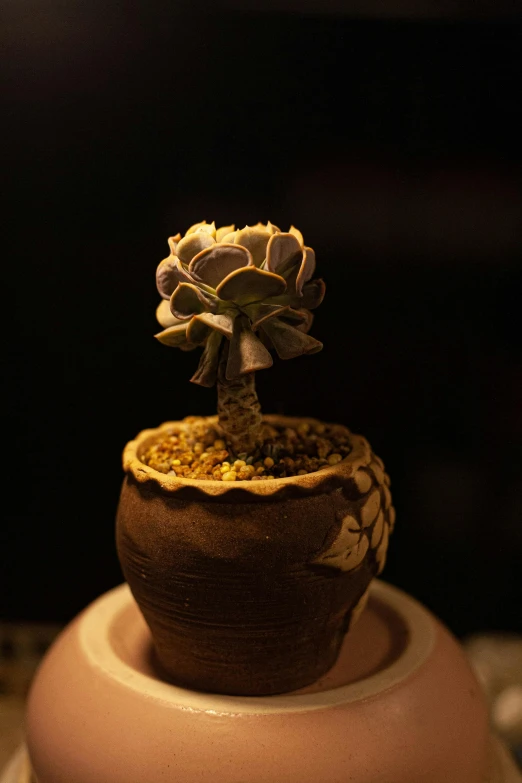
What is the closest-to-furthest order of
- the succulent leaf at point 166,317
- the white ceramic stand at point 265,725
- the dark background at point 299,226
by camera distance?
the white ceramic stand at point 265,725 → the succulent leaf at point 166,317 → the dark background at point 299,226

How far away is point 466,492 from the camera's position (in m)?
1.14

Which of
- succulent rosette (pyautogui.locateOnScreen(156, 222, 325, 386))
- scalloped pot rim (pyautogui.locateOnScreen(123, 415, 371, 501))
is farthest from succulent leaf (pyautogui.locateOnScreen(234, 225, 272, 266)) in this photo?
scalloped pot rim (pyautogui.locateOnScreen(123, 415, 371, 501))

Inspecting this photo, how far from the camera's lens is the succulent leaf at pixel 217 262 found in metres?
0.66

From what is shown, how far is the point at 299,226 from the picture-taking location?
104 cm

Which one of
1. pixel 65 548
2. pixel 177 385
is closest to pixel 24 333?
pixel 177 385

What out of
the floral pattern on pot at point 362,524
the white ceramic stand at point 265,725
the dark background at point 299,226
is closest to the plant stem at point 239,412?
the floral pattern on pot at point 362,524

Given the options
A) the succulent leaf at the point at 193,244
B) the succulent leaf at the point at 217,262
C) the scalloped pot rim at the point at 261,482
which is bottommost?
the scalloped pot rim at the point at 261,482

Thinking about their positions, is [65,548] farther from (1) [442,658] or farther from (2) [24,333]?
(1) [442,658]

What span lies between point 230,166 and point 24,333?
0.39 metres

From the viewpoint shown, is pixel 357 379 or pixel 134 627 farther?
pixel 357 379

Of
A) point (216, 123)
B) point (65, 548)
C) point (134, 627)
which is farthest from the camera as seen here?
point (65, 548)

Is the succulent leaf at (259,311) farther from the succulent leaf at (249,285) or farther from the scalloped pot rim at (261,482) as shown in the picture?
the scalloped pot rim at (261,482)

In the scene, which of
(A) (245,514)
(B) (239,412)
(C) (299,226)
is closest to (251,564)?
(A) (245,514)

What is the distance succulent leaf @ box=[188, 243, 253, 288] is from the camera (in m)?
0.66
